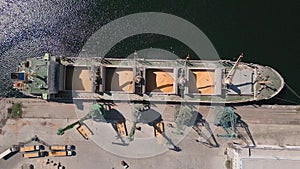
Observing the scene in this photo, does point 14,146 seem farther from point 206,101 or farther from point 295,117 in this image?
point 295,117

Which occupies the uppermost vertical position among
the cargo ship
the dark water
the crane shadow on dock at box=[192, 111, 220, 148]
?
the dark water

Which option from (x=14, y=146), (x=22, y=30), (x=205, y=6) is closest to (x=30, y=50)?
(x=22, y=30)

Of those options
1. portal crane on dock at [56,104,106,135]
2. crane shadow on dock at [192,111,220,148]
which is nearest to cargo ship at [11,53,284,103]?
portal crane on dock at [56,104,106,135]

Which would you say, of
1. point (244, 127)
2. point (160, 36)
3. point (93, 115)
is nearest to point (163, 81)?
point (160, 36)

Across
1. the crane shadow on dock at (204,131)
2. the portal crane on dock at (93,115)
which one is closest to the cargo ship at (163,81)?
the portal crane on dock at (93,115)

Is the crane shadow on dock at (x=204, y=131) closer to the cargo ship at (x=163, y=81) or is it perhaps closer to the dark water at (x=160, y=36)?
the cargo ship at (x=163, y=81)

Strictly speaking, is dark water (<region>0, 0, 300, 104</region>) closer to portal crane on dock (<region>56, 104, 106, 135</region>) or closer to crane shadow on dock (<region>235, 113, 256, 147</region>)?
crane shadow on dock (<region>235, 113, 256, 147</region>)

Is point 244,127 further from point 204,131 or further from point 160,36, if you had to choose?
point 160,36
